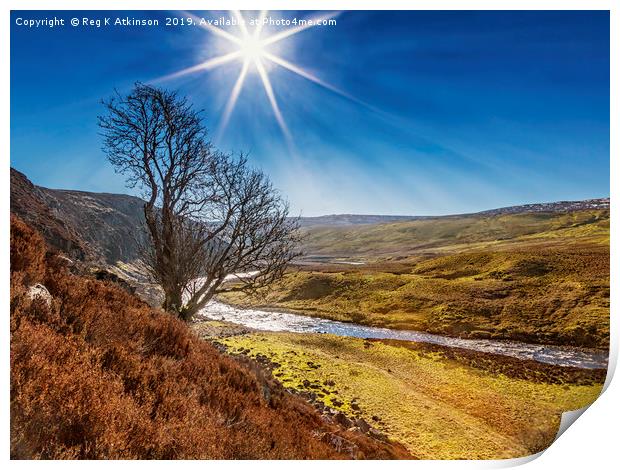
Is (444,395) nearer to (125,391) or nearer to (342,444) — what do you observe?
(342,444)

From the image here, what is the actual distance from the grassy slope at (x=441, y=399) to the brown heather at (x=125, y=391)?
109 cm

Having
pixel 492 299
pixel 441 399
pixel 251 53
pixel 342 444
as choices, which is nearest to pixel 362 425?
pixel 342 444

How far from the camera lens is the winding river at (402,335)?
38.9 ft

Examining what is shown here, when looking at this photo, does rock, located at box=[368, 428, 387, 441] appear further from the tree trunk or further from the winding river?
the winding river

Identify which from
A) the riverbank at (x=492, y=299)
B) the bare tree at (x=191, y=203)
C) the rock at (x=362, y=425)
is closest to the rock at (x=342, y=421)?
the rock at (x=362, y=425)

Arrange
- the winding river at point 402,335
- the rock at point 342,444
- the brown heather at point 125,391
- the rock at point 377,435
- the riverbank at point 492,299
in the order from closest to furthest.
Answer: the brown heather at point 125,391 < the rock at point 342,444 < the rock at point 377,435 < the winding river at point 402,335 < the riverbank at point 492,299

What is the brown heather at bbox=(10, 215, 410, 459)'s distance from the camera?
279cm

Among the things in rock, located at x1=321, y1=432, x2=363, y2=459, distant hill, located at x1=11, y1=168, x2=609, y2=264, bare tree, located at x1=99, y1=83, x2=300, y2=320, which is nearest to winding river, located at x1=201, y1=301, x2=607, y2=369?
distant hill, located at x1=11, y1=168, x2=609, y2=264

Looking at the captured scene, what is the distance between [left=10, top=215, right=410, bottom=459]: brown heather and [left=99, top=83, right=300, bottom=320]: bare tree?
2.10m

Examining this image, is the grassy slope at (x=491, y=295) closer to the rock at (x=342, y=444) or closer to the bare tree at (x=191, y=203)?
the bare tree at (x=191, y=203)

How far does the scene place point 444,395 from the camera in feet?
26.2

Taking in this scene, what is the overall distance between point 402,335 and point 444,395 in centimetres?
1216

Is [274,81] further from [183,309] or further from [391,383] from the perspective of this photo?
[391,383]

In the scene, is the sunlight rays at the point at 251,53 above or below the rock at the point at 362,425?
above
